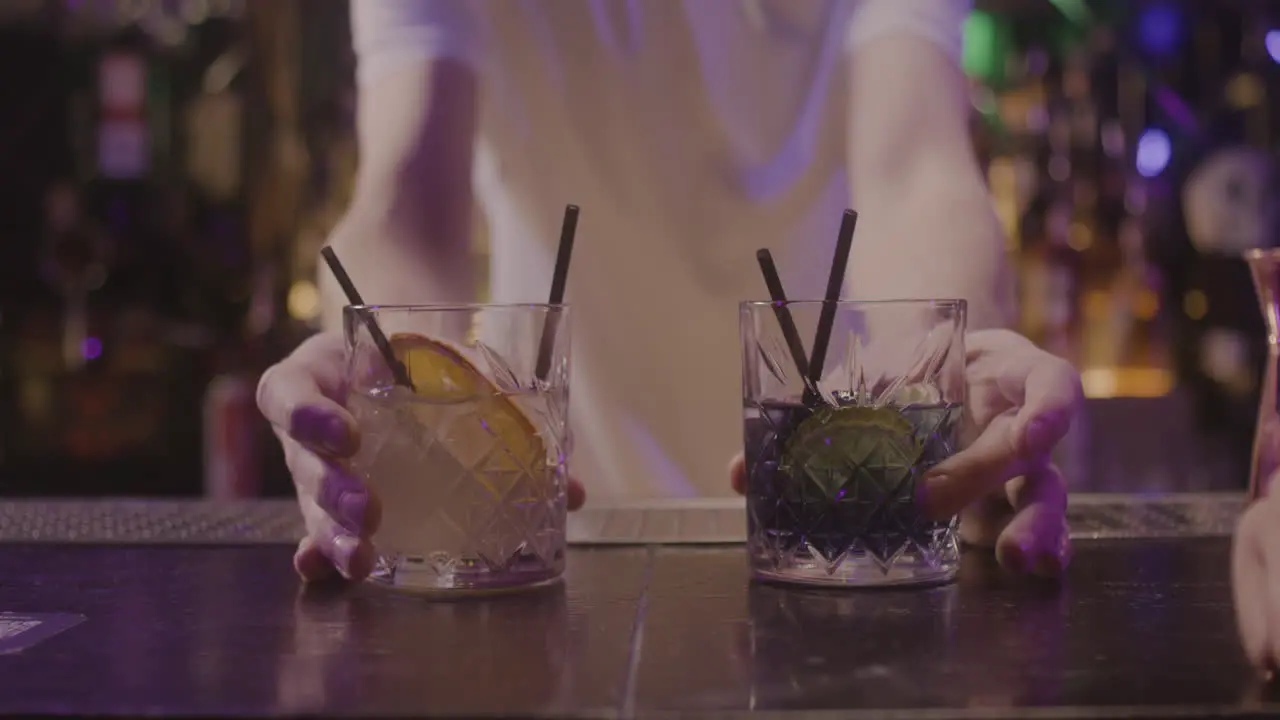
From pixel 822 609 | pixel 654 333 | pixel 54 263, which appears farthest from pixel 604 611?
pixel 54 263

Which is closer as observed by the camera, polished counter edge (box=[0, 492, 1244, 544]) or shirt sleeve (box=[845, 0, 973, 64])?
polished counter edge (box=[0, 492, 1244, 544])

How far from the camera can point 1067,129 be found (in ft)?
10.2

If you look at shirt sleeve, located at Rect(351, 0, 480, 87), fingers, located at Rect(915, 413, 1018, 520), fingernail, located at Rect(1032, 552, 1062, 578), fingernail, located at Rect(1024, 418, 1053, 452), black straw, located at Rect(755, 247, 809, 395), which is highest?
shirt sleeve, located at Rect(351, 0, 480, 87)

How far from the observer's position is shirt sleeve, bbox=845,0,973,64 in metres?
1.55

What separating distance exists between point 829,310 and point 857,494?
0.38 ft

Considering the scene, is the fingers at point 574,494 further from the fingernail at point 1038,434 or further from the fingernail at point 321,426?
the fingernail at point 1038,434

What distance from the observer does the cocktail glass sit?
0.83m

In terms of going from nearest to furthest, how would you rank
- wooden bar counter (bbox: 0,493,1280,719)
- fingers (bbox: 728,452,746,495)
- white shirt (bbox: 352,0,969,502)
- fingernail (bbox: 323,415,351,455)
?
wooden bar counter (bbox: 0,493,1280,719) → fingernail (bbox: 323,415,351,455) → fingers (bbox: 728,452,746,495) → white shirt (bbox: 352,0,969,502)

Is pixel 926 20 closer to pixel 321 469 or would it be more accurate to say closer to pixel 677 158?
pixel 677 158

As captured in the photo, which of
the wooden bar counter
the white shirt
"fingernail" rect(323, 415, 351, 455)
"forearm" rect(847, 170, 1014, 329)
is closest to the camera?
the wooden bar counter

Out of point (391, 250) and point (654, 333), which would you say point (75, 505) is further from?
point (654, 333)

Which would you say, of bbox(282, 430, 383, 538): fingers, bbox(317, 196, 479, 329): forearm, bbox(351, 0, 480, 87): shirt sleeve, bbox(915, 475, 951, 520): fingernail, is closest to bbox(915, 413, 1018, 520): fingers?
bbox(915, 475, 951, 520): fingernail

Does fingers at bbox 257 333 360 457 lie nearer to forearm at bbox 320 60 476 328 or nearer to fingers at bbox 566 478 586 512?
fingers at bbox 566 478 586 512

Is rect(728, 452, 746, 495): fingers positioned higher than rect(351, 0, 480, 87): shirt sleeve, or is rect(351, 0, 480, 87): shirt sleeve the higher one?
rect(351, 0, 480, 87): shirt sleeve
